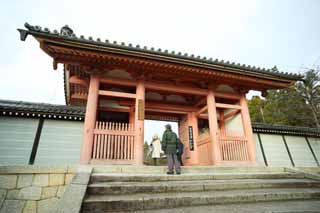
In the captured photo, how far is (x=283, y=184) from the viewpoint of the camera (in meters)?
4.02

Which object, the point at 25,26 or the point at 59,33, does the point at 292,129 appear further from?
the point at 25,26

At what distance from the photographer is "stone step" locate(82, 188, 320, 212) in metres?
2.57

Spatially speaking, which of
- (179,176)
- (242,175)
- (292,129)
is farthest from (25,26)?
(292,129)

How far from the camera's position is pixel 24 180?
12.0 feet

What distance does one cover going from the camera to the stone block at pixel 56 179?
3.79 meters

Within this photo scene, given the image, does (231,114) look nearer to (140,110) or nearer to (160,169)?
(140,110)

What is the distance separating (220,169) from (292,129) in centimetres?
872

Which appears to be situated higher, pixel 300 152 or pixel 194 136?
pixel 194 136

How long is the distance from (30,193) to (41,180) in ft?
0.99

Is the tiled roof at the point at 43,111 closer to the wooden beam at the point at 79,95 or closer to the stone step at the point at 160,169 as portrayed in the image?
the wooden beam at the point at 79,95

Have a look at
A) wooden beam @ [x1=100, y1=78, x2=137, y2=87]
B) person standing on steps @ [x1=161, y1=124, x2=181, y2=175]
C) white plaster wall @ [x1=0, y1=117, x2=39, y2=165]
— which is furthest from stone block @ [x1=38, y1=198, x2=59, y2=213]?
white plaster wall @ [x1=0, y1=117, x2=39, y2=165]

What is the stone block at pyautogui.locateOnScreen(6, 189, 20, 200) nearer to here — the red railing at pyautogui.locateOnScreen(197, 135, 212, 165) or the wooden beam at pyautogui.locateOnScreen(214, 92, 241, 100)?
the red railing at pyautogui.locateOnScreen(197, 135, 212, 165)

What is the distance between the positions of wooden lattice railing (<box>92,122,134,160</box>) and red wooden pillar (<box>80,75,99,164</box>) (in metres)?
0.17

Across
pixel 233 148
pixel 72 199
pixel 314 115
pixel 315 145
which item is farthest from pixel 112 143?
pixel 314 115
